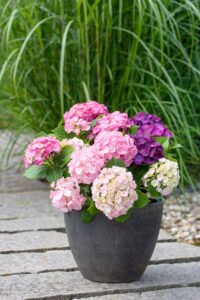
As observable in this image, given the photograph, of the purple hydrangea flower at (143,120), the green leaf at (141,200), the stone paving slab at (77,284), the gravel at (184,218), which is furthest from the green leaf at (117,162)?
the gravel at (184,218)

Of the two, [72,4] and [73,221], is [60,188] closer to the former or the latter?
[73,221]

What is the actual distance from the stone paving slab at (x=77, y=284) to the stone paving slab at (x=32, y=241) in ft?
0.98

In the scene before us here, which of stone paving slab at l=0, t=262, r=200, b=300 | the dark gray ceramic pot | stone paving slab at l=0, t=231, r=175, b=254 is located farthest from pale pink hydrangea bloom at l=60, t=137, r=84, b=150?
stone paving slab at l=0, t=231, r=175, b=254

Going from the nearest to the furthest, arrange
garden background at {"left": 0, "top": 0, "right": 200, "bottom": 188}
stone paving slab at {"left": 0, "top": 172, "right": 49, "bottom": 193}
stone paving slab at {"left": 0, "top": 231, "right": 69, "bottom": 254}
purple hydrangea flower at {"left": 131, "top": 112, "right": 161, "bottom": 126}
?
purple hydrangea flower at {"left": 131, "top": 112, "right": 161, "bottom": 126} < stone paving slab at {"left": 0, "top": 231, "right": 69, "bottom": 254} < garden background at {"left": 0, "top": 0, "right": 200, "bottom": 188} < stone paving slab at {"left": 0, "top": 172, "right": 49, "bottom": 193}

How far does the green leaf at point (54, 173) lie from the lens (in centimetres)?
158

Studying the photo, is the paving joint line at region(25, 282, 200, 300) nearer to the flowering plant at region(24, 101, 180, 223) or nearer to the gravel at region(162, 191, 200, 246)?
the flowering plant at region(24, 101, 180, 223)

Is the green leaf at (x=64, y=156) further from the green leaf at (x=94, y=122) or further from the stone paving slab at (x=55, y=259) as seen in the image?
the stone paving slab at (x=55, y=259)

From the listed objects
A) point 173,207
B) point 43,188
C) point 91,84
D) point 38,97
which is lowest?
point 43,188

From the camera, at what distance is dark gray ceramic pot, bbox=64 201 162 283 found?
1.56 m

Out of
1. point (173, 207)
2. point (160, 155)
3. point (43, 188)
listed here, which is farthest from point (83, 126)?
point (43, 188)

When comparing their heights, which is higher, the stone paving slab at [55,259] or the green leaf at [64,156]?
the green leaf at [64,156]

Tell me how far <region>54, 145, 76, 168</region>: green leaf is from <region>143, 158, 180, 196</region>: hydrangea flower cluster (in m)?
0.26

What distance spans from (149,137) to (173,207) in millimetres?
1272

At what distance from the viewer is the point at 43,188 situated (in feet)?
10.4
